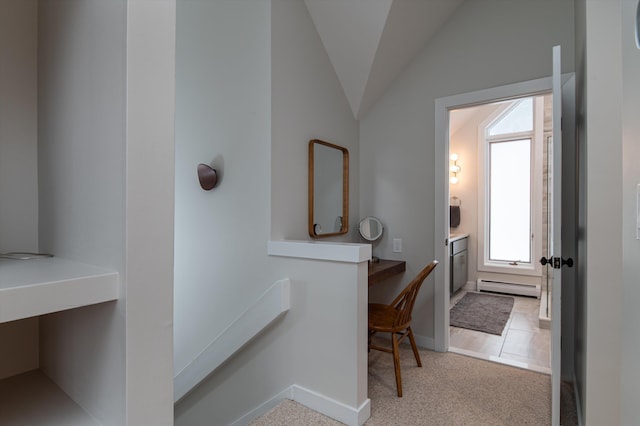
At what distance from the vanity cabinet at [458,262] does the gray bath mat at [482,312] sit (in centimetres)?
22

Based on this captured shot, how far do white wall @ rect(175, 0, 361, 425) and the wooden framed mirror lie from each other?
0.31 ft

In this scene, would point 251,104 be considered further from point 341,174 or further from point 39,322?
point 39,322

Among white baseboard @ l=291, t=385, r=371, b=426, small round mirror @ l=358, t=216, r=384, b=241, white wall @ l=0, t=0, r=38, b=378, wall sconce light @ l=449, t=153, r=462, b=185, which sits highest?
wall sconce light @ l=449, t=153, r=462, b=185

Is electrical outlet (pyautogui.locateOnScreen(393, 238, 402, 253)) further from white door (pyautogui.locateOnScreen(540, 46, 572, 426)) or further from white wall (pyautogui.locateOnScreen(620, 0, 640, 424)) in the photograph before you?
white wall (pyautogui.locateOnScreen(620, 0, 640, 424))

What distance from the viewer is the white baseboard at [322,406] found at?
184cm

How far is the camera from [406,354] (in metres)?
2.84

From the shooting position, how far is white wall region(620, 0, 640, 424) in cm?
76

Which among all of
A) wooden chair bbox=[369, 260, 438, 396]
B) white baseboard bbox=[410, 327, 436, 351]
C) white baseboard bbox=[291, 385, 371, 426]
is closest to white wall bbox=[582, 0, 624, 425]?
wooden chair bbox=[369, 260, 438, 396]

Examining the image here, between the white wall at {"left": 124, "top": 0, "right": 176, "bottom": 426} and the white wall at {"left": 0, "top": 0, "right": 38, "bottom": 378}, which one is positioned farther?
the white wall at {"left": 0, "top": 0, "right": 38, "bottom": 378}

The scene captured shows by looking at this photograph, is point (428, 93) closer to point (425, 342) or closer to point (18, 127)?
point (425, 342)

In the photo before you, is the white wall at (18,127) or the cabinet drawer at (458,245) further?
the cabinet drawer at (458,245)

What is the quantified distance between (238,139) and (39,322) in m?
1.75

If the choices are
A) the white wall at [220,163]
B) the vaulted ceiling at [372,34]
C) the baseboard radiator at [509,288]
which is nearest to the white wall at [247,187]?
the white wall at [220,163]

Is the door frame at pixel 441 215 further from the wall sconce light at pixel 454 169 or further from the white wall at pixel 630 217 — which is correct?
the wall sconce light at pixel 454 169
